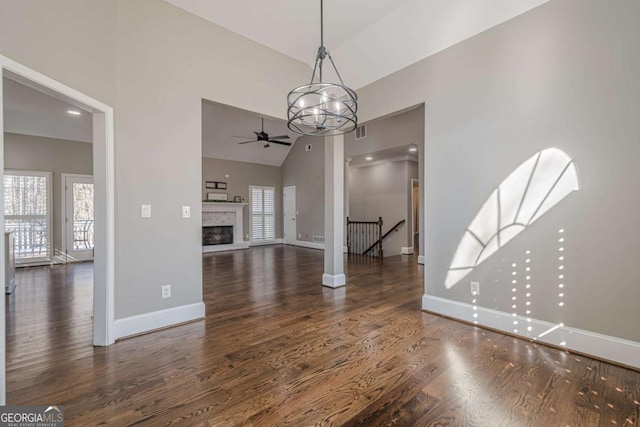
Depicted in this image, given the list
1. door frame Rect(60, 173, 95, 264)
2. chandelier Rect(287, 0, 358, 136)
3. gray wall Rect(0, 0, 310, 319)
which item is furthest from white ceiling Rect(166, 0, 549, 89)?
door frame Rect(60, 173, 95, 264)

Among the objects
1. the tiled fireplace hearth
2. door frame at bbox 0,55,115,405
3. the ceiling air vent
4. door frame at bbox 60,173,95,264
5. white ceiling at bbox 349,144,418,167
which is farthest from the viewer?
the tiled fireplace hearth

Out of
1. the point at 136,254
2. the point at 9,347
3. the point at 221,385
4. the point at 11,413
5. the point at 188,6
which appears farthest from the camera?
the point at 188,6

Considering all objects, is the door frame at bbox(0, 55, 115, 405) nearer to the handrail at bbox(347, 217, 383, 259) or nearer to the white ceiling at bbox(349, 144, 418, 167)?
the white ceiling at bbox(349, 144, 418, 167)

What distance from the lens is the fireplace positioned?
28.4 feet

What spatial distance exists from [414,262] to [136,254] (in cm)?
545

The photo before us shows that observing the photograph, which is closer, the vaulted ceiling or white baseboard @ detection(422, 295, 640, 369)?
white baseboard @ detection(422, 295, 640, 369)

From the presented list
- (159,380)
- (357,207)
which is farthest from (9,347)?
(357,207)

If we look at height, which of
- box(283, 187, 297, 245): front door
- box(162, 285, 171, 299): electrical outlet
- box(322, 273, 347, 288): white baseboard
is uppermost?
box(283, 187, 297, 245): front door

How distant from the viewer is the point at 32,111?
5277mm

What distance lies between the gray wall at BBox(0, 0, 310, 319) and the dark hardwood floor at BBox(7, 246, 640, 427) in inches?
24.4

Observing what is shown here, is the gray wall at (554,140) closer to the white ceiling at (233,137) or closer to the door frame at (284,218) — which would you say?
the white ceiling at (233,137)

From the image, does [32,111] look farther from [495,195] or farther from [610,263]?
[610,263]

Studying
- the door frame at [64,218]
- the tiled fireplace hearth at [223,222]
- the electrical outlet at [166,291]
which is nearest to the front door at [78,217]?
the door frame at [64,218]

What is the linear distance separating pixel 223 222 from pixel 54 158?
4250mm
